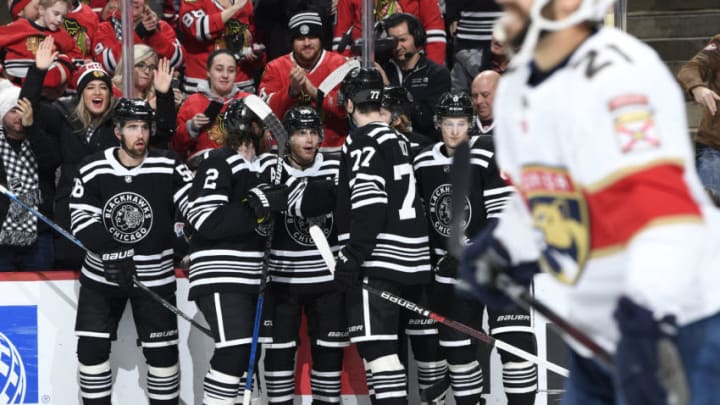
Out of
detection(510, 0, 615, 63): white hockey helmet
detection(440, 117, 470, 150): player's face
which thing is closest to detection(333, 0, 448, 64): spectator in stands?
detection(440, 117, 470, 150): player's face

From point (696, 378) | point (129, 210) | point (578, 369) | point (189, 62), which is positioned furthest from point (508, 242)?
point (189, 62)

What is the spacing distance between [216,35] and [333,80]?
1173 millimetres

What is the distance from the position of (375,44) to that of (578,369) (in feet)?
12.2

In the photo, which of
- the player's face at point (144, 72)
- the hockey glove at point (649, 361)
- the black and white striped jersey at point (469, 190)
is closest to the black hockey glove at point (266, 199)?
the black and white striped jersey at point (469, 190)

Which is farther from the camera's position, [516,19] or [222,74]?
[222,74]

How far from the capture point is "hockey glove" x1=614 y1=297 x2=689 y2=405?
6.72 ft

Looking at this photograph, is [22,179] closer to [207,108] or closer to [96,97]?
[96,97]

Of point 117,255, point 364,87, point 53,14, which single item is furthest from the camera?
point 53,14

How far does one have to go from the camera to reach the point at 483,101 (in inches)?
235

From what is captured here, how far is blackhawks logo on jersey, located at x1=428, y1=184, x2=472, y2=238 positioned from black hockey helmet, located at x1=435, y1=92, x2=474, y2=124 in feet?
1.02

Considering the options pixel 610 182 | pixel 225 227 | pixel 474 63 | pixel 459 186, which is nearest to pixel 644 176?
pixel 610 182

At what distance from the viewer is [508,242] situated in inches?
108

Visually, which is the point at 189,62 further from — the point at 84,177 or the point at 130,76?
the point at 84,177

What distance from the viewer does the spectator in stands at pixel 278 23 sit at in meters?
7.06
